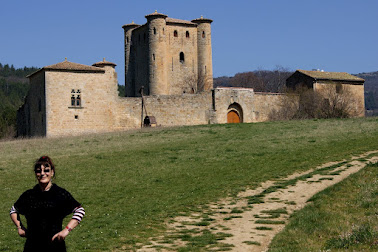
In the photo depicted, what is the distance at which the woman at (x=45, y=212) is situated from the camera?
683 centimetres

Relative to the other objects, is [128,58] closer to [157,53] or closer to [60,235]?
[157,53]

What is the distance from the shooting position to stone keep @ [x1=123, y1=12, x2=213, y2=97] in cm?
5769

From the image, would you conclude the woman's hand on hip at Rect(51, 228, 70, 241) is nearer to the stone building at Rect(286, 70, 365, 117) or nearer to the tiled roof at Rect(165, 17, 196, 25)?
the stone building at Rect(286, 70, 365, 117)

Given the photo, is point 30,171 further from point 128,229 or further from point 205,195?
point 128,229

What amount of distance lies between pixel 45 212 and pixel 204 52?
5577 cm

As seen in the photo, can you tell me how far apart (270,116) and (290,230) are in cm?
4016

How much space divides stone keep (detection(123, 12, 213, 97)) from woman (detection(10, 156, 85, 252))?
50.8 metres

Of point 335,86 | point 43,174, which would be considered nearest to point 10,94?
point 335,86

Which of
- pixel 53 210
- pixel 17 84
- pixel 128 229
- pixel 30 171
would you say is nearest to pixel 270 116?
pixel 30 171

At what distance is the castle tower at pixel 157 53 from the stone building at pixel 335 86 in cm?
1322

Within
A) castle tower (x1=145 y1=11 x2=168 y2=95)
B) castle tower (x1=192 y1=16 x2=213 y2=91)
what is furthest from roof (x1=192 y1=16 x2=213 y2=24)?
castle tower (x1=145 y1=11 x2=168 y2=95)

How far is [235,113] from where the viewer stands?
49.4 m

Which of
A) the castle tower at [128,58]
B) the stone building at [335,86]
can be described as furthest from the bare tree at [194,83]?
the stone building at [335,86]

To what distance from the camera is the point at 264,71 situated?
12825 cm
